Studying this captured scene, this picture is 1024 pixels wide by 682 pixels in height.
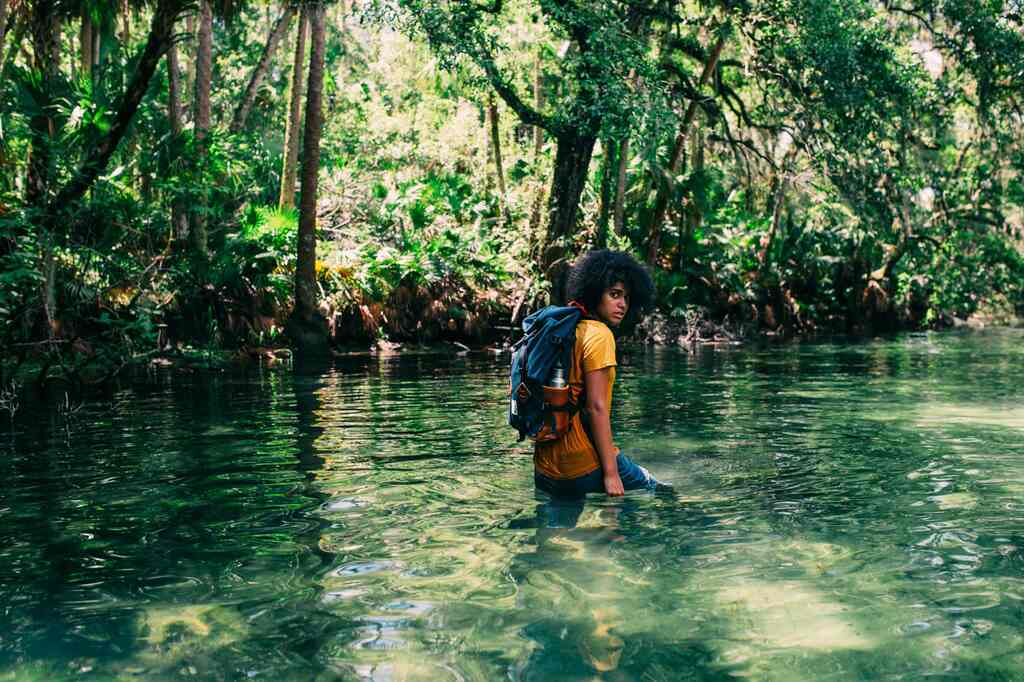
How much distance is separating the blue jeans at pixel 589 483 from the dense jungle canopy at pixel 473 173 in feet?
24.3

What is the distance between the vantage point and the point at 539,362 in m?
5.77

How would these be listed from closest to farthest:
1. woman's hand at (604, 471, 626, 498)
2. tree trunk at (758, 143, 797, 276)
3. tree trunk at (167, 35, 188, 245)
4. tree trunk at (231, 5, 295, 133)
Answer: woman's hand at (604, 471, 626, 498) < tree trunk at (167, 35, 188, 245) < tree trunk at (758, 143, 797, 276) < tree trunk at (231, 5, 295, 133)

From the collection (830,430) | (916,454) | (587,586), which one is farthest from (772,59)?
(587,586)

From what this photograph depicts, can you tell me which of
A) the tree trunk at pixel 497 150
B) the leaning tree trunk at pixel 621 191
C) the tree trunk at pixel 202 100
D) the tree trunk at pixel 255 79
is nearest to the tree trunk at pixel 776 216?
the leaning tree trunk at pixel 621 191

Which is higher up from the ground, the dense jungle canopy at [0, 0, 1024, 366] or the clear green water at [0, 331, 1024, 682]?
the dense jungle canopy at [0, 0, 1024, 366]

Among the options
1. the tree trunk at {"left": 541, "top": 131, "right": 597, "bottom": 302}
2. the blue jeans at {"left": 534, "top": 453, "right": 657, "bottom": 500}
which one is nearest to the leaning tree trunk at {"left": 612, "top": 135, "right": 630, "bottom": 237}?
the tree trunk at {"left": 541, "top": 131, "right": 597, "bottom": 302}

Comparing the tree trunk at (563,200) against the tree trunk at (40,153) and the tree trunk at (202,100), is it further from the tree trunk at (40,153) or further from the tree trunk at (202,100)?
the tree trunk at (40,153)

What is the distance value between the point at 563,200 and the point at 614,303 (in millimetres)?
16923

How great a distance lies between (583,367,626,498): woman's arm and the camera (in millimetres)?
5723

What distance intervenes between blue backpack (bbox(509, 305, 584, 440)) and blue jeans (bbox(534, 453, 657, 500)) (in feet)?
1.04

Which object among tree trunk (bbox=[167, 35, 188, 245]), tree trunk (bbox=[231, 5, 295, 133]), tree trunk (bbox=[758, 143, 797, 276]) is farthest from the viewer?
tree trunk (bbox=[231, 5, 295, 133])

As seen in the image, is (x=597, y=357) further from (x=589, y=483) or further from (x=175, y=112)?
(x=175, y=112)

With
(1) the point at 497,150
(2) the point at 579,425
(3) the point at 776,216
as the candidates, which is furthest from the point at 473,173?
(2) the point at 579,425

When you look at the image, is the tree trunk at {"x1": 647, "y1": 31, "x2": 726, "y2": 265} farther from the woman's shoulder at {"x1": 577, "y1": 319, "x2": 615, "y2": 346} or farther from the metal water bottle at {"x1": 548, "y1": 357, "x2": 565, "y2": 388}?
the metal water bottle at {"x1": 548, "y1": 357, "x2": 565, "y2": 388}
